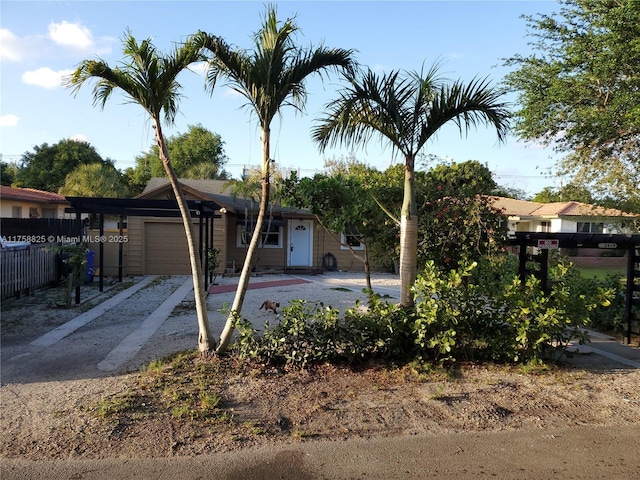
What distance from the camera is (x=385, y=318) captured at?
17.8 feet

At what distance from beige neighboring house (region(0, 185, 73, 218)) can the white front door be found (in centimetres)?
1151

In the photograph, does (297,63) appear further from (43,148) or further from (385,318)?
(43,148)

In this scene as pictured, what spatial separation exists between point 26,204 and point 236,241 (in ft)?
48.4

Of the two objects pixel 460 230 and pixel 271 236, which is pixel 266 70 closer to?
pixel 460 230

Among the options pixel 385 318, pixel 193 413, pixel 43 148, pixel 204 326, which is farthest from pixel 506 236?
pixel 43 148

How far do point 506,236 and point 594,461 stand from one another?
136 inches

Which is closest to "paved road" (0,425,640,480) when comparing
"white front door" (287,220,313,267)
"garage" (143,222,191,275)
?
"garage" (143,222,191,275)

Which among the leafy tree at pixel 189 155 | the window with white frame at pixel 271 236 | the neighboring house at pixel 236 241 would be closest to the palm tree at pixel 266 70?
the neighboring house at pixel 236 241

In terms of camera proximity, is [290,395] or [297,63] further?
[297,63]

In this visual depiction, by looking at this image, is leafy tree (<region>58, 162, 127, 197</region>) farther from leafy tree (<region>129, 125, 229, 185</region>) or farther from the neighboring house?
leafy tree (<region>129, 125, 229, 185</region>)

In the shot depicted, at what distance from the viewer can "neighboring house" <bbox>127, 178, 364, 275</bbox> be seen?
53.2ft

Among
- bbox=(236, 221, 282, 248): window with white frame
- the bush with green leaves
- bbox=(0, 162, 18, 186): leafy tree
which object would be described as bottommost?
the bush with green leaves

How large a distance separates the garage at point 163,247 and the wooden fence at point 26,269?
390 cm

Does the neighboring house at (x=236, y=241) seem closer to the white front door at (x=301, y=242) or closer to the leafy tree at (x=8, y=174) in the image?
the white front door at (x=301, y=242)
